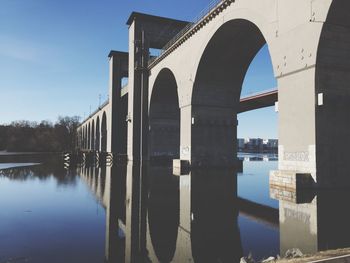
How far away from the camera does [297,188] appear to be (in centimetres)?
1565

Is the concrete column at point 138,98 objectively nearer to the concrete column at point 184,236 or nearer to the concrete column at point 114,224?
the concrete column at point 114,224

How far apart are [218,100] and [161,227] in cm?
2453

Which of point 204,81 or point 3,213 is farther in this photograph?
point 204,81

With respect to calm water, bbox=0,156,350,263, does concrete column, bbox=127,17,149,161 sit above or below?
above

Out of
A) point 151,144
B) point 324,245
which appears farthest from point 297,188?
point 151,144

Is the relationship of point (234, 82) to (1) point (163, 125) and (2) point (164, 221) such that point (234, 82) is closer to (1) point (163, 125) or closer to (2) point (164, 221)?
(1) point (163, 125)

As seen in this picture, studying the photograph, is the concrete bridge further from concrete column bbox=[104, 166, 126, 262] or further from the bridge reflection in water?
concrete column bbox=[104, 166, 126, 262]

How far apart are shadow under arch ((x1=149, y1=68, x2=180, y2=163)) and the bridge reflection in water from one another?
31.0 metres

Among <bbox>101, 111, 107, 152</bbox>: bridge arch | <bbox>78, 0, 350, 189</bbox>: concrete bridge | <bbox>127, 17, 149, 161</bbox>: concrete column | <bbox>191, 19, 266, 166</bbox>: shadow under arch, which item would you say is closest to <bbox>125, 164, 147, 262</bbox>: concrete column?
<bbox>78, 0, 350, 189</bbox>: concrete bridge

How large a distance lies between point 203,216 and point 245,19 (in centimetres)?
1702

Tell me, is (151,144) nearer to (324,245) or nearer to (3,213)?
(3,213)

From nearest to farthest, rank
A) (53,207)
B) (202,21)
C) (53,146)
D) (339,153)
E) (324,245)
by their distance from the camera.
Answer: (324,245), (53,207), (339,153), (202,21), (53,146)

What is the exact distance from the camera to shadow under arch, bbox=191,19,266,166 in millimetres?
30797

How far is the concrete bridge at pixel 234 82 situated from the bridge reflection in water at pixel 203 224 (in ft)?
10.9
